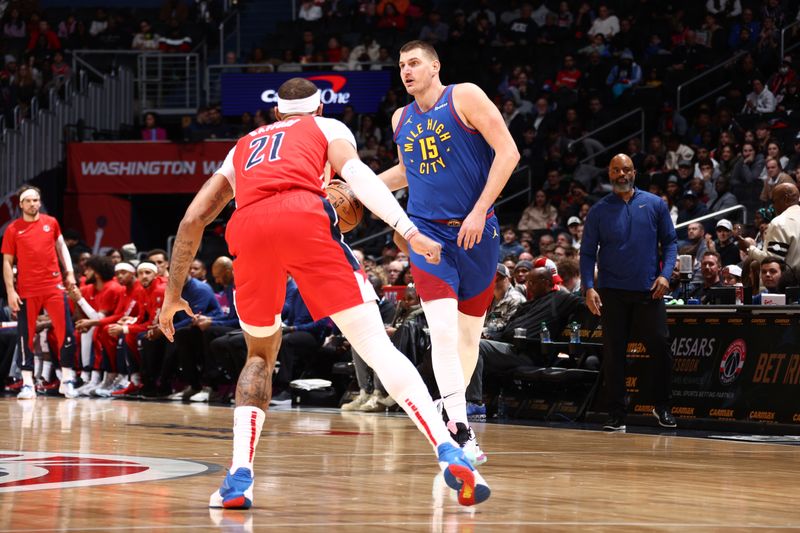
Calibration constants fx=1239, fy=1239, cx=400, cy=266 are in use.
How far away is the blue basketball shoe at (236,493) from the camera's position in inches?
186

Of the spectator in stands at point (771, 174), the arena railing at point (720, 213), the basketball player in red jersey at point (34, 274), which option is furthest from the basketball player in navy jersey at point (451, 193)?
the basketball player in red jersey at point (34, 274)

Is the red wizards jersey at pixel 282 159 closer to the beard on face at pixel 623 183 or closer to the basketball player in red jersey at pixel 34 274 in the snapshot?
the beard on face at pixel 623 183

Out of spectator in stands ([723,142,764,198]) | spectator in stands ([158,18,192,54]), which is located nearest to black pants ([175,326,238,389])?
spectator in stands ([723,142,764,198])

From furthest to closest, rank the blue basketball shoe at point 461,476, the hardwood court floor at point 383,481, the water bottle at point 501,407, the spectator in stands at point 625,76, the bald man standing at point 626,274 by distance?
the spectator in stands at point 625,76
the water bottle at point 501,407
the bald man standing at point 626,274
the blue basketball shoe at point 461,476
the hardwood court floor at point 383,481

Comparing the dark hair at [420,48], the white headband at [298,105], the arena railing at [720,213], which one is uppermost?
the dark hair at [420,48]

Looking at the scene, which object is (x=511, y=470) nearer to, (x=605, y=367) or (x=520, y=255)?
(x=605, y=367)

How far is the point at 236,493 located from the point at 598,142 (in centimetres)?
1533

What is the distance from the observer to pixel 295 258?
16.1 feet

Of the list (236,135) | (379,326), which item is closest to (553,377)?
(379,326)

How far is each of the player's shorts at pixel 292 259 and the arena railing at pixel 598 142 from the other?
1430 cm

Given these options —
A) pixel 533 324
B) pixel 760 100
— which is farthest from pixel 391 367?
pixel 760 100

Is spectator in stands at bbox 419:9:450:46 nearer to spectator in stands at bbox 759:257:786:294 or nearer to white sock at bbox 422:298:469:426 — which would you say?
spectator in stands at bbox 759:257:786:294

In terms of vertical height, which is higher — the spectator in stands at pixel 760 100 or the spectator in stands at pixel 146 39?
the spectator in stands at pixel 146 39

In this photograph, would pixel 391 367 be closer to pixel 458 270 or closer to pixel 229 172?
pixel 229 172
